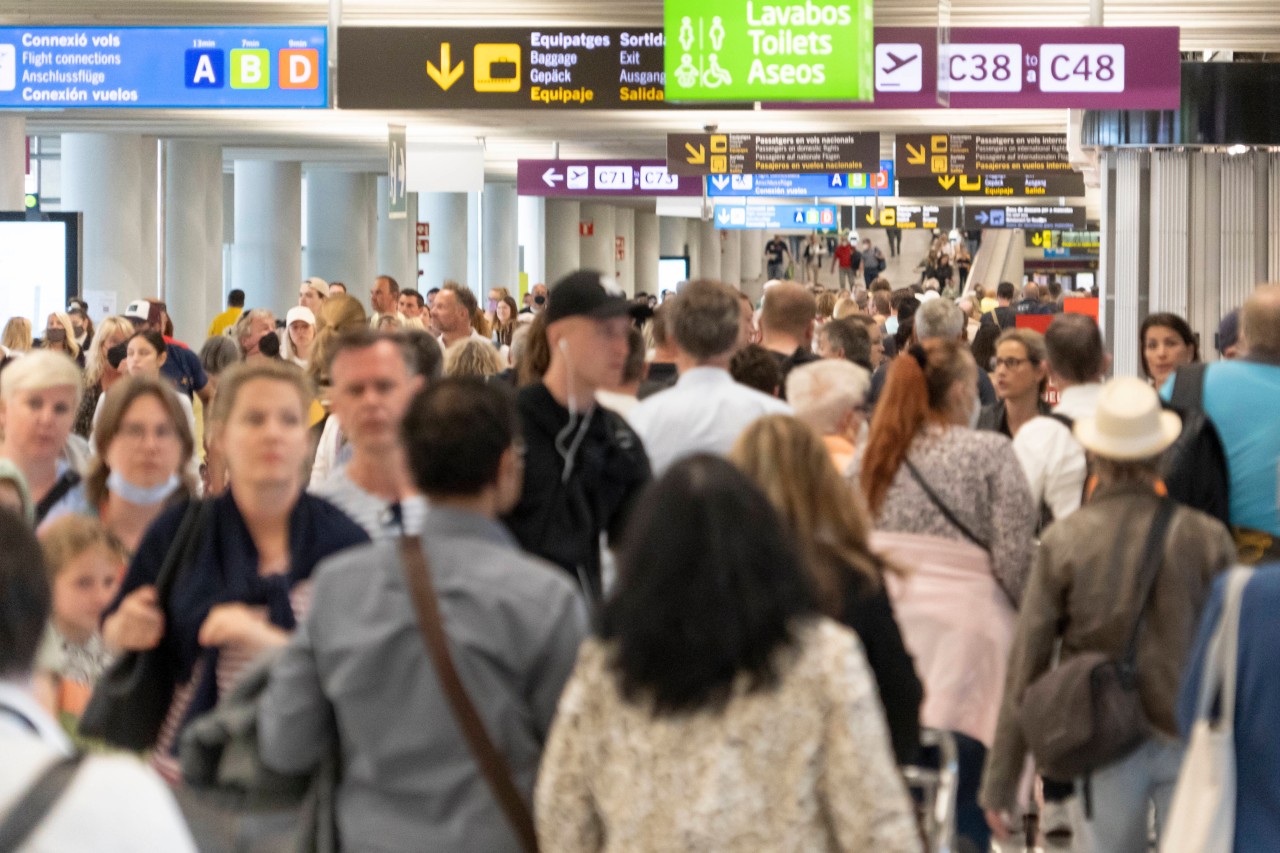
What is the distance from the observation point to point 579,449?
464 cm

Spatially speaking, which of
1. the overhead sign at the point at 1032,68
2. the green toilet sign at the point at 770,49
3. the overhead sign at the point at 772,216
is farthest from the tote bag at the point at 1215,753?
the overhead sign at the point at 772,216

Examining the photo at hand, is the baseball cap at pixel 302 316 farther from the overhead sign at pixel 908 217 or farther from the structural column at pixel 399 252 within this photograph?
the overhead sign at pixel 908 217

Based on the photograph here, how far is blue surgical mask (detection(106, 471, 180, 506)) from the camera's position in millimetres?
4996

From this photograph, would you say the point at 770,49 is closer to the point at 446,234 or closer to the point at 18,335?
the point at 18,335

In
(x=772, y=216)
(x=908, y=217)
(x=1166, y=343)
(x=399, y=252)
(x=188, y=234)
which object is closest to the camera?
(x=1166, y=343)

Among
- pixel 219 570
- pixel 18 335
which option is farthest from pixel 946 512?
pixel 18 335

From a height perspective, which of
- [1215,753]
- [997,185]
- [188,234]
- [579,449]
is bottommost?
[1215,753]

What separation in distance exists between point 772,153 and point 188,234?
8007 mm

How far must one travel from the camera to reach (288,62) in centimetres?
1245

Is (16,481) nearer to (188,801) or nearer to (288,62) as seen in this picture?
(188,801)

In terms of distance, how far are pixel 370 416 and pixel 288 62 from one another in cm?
854

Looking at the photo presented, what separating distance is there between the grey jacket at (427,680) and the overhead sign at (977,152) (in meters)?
19.2

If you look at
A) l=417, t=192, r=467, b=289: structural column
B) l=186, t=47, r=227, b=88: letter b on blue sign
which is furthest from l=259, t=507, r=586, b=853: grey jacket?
→ l=417, t=192, r=467, b=289: structural column

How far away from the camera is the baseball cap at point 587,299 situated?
191 inches
